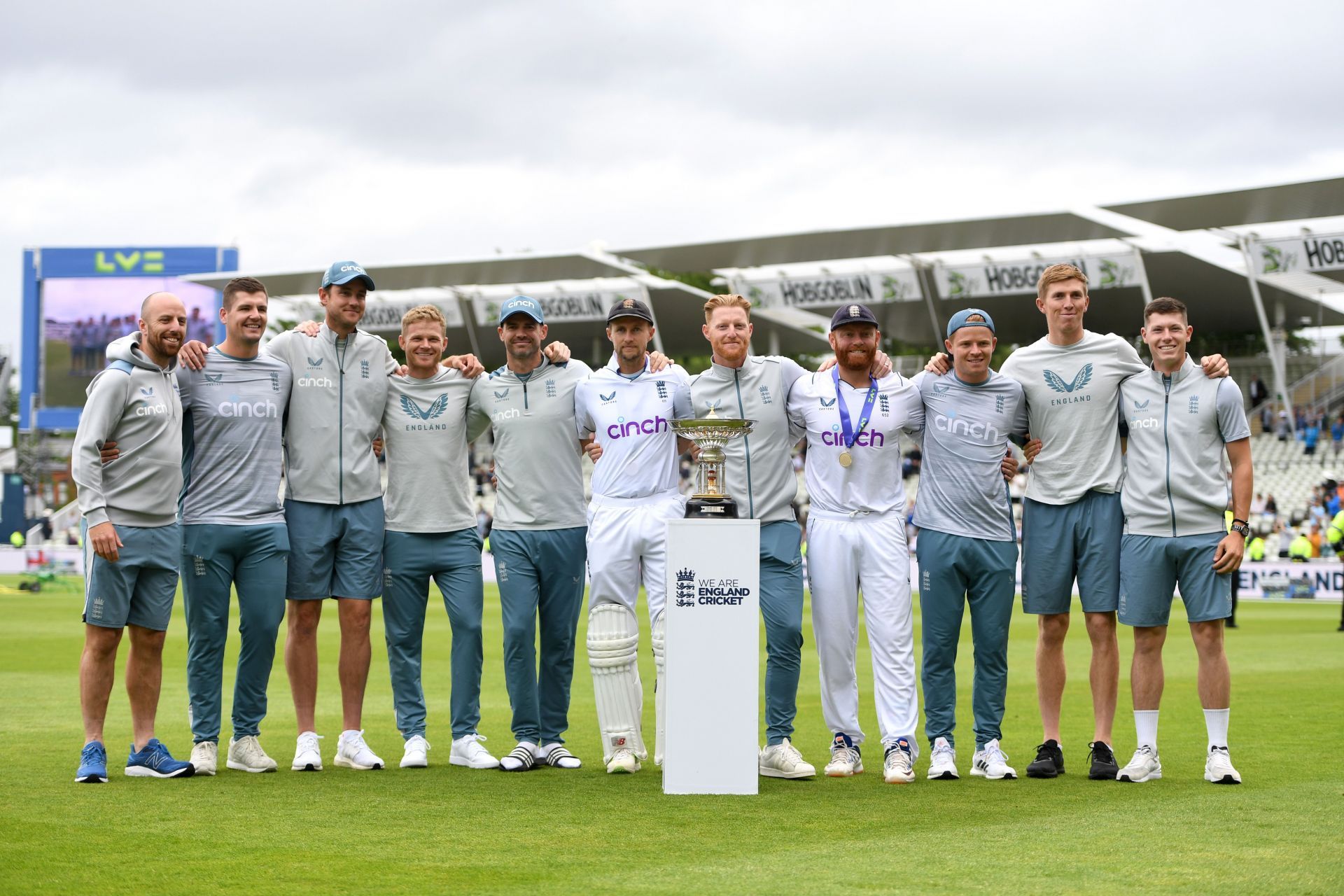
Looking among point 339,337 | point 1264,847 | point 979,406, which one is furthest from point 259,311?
point 1264,847

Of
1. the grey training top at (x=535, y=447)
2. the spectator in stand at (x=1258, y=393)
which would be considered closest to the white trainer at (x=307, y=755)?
the grey training top at (x=535, y=447)

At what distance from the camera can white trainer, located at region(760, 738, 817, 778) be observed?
693cm

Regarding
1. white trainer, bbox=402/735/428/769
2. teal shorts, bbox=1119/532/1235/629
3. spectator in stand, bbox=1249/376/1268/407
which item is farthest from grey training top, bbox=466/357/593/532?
spectator in stand, bbox=1249/376/1268/407

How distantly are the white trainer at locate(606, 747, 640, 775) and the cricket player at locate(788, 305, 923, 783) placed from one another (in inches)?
38.3

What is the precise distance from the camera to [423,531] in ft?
24.7

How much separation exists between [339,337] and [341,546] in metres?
1.10

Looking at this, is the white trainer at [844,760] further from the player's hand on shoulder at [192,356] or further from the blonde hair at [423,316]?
Answer: the player's hand on shoulder at [192,356]

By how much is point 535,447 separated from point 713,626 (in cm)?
153

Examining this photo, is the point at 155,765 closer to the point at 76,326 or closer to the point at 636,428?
the point at 636,428

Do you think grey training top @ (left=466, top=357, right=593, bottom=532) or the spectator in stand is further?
the spectator in stand

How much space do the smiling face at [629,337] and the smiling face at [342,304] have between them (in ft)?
4.37

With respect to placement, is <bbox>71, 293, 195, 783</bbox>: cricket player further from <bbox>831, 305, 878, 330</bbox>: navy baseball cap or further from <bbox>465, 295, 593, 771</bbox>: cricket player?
<bbox>831, 305, 878, 330</bbox>: navy baseball cap

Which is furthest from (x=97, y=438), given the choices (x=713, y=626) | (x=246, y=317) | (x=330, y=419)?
(x=713, y=626)

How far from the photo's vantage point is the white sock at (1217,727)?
6852mm
